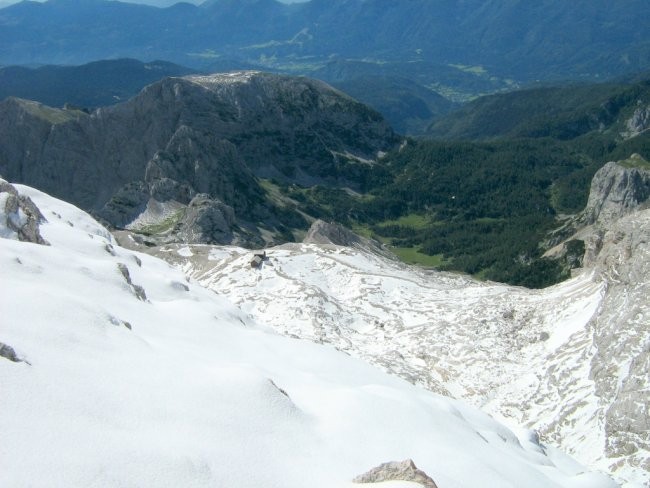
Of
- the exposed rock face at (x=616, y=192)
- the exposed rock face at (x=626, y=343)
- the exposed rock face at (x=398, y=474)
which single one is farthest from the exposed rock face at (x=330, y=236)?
the exposed rock face at (x=398, y=474)

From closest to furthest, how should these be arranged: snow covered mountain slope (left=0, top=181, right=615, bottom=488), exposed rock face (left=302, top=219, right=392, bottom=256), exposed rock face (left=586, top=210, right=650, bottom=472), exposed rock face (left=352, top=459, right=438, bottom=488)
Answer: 1. snow covered mountain slope (left=0, top=181, right=615, bottom=488)
2. exposed rock face (left=352, top=459, right=438, bottom=488)
3. exposed rock face (left=586, top=210, right=650, bottom=472)
4. exposed rock face (left=302, top=219, right=392, bottom=256)

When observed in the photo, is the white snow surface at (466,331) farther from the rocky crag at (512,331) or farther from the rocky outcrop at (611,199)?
the rocky outcrop at (611,199)

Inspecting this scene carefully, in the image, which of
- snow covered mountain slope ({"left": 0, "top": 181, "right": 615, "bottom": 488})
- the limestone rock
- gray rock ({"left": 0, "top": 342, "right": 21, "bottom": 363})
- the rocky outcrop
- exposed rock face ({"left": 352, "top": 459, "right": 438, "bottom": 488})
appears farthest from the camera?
the rocky outcrop

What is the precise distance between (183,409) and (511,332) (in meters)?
41.7

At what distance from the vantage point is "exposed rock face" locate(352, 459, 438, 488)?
62.9 feet

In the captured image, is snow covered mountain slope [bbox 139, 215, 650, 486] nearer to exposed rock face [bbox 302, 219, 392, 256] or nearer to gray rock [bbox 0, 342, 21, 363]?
exposed rock face [bbox 302, 219, 392, 256]

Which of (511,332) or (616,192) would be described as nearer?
(511,332)

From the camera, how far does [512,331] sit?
2259 inches

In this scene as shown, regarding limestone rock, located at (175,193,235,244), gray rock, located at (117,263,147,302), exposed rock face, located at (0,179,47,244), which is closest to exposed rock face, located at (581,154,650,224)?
limestone rock, located at (175,193,235,244)

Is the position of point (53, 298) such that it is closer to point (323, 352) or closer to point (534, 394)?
point (323, 352)

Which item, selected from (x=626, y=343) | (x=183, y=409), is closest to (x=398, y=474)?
(x=183, y=409)

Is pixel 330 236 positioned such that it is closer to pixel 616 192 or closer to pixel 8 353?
pixel 8 353

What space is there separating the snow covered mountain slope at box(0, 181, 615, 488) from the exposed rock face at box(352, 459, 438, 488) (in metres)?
0.71

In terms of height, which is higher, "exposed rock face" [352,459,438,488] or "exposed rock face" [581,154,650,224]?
"exposed rock face" [352,459,438,488]
